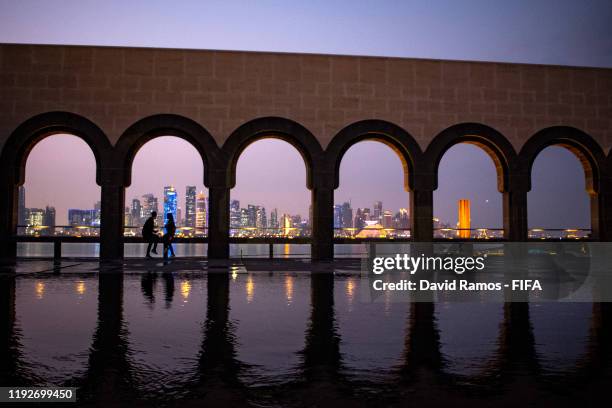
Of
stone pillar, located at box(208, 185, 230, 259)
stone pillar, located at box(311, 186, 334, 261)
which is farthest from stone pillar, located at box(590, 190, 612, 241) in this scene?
stone pillar, located at box(208, 185, 230, 259)

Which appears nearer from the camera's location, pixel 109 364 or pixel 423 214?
pixel 109 364

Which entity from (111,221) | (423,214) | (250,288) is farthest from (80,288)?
(423,214)

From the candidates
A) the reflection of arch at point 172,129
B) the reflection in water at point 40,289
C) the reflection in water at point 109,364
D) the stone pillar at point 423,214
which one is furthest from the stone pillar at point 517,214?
the reflection in water at point 109,364

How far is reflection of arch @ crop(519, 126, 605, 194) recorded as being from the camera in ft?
69.6

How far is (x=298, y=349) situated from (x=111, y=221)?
16.2m

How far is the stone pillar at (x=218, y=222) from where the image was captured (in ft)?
66.6

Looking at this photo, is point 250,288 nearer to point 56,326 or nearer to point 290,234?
point 56,326

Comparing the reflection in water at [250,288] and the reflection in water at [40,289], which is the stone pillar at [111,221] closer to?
the reflection in water at [250,288]

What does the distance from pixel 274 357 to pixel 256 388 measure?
3.22ft

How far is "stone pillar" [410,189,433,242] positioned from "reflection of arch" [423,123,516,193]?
52cm

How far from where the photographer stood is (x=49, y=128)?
20.4m

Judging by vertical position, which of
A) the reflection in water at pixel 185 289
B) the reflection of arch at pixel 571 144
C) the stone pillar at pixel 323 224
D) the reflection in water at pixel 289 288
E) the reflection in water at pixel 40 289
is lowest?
the reflection in water at pixel 289 288

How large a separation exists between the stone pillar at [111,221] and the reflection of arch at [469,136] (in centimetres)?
1105

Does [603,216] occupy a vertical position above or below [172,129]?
below
